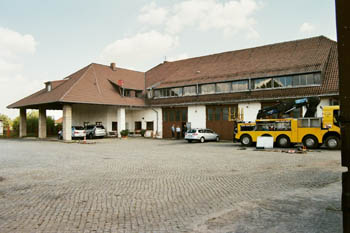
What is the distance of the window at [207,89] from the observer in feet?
108

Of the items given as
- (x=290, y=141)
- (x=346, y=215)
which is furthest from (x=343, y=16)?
(x=290, y=141)

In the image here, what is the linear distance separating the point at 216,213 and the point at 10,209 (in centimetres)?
433

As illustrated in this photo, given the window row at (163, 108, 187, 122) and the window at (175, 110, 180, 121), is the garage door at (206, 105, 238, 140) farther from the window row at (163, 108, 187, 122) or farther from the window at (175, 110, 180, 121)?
the window at (175, 110, 180, 121)

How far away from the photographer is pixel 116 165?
12.9 metres

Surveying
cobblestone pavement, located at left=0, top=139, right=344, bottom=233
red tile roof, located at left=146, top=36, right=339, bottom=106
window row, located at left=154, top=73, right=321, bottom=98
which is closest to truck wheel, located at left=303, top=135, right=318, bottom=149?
red tile roof, located at left=146, top=36, right=339, bottom=106

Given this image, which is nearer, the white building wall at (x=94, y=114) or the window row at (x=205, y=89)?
the window row at (x=205, y=89)

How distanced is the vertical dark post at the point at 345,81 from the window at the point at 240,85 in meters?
28.5

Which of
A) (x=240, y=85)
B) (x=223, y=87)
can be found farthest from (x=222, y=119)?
(x=240, y=85)

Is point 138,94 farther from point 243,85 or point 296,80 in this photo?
point 296,80

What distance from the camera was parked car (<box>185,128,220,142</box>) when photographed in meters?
28.3

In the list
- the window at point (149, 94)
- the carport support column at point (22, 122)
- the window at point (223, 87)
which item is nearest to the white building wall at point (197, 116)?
the window at point (223, 87)

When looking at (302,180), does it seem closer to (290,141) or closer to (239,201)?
(239,201)

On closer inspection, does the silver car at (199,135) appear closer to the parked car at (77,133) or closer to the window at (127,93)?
the parked car at (77,133)

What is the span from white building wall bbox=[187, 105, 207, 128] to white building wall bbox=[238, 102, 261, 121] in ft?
15.0
